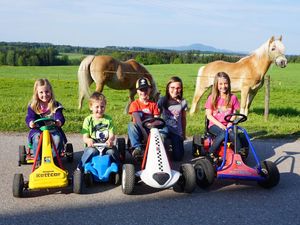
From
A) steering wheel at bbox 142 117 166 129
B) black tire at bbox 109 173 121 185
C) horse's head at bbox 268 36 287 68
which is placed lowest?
black tire at bbox 109 173 121 185

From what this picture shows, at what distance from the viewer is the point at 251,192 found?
4.79 m

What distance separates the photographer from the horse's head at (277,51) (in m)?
9.88

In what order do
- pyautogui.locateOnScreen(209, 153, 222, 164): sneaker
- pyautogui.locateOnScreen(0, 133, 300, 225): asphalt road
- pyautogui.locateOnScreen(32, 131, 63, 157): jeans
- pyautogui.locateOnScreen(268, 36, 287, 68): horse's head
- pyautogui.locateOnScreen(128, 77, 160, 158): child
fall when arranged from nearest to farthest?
1. pyautogui.locateOnScreen(0, 133, 300, 225): asphalt road
2. pyautogui.locateOnScreen(32, 131, 63, 157): jeans
3. pyautogui.locateOnScreen(209, 153, 222, 164): sneaker
4. pyautogui.locateOnScreen(128, 77, 160, 158): child
5. pyautogui.locateOnScreen(268, 36, 287, 68): horse's head

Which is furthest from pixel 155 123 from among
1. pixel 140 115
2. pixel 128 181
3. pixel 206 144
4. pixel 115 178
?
pixel 206 144

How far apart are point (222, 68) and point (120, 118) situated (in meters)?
3.39

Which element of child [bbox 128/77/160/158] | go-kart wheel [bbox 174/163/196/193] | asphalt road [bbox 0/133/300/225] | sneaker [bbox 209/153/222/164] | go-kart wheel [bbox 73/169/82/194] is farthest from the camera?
child [bbox 128/77/160/158]

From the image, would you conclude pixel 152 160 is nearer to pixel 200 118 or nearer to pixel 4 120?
pixel 4 120

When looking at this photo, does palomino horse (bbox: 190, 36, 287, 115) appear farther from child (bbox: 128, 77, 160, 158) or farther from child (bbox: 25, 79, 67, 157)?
child (bbox: 25, 79, 67, 157)

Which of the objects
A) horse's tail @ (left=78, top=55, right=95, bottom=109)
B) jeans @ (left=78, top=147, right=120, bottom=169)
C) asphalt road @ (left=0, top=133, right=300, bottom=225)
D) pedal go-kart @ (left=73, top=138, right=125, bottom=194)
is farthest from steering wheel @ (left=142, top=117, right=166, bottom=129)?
horse's tail @ (left=78, top=55, right=95, bottom=109)

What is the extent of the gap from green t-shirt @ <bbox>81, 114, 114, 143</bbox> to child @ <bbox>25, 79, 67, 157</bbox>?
34 cm

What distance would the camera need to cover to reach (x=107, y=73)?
11.2 m

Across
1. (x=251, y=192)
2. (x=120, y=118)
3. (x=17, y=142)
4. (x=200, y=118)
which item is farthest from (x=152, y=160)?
(x=200, y=118)

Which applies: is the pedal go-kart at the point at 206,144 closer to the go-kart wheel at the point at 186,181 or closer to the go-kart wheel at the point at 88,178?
the go-kart wheel at the point at 186,181

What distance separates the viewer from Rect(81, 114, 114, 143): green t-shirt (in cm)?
525
